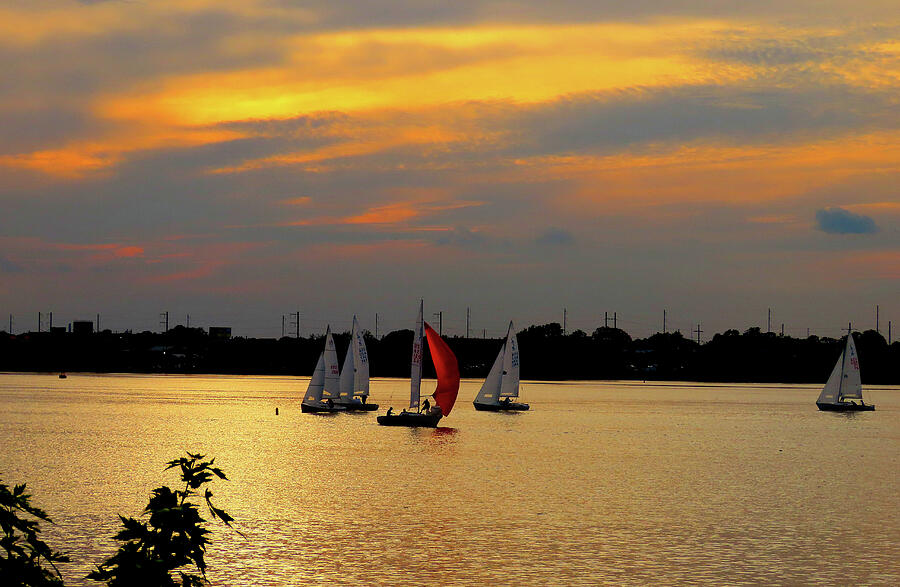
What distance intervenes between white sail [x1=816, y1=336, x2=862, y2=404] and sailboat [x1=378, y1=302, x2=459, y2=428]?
62.0 metres

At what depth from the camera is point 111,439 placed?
111m

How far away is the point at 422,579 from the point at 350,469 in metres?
43.1

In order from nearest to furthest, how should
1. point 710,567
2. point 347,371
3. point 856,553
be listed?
point 710,567, point 856,553, point 347,371

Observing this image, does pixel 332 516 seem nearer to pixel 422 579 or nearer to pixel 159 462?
pixel 422 579

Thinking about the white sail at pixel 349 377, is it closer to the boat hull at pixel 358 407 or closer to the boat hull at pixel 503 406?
the boat hull at pixel 358 407

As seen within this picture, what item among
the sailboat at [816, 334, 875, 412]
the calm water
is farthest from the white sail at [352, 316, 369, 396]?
the sailboat at [816, 334, 875, 412]

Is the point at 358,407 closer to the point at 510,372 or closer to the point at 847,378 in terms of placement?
the point at 510,372

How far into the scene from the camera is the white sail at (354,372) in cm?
13062

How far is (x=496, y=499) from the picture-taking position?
207 ft

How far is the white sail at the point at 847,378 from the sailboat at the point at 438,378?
62020 mm

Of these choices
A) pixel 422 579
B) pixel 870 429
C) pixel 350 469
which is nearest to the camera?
pixel 422 579

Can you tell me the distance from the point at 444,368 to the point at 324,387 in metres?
32.1

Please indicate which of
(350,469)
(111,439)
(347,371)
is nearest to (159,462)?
(350,469)

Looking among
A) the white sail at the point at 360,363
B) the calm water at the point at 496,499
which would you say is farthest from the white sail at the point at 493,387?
the white sail at the point at 360,363
